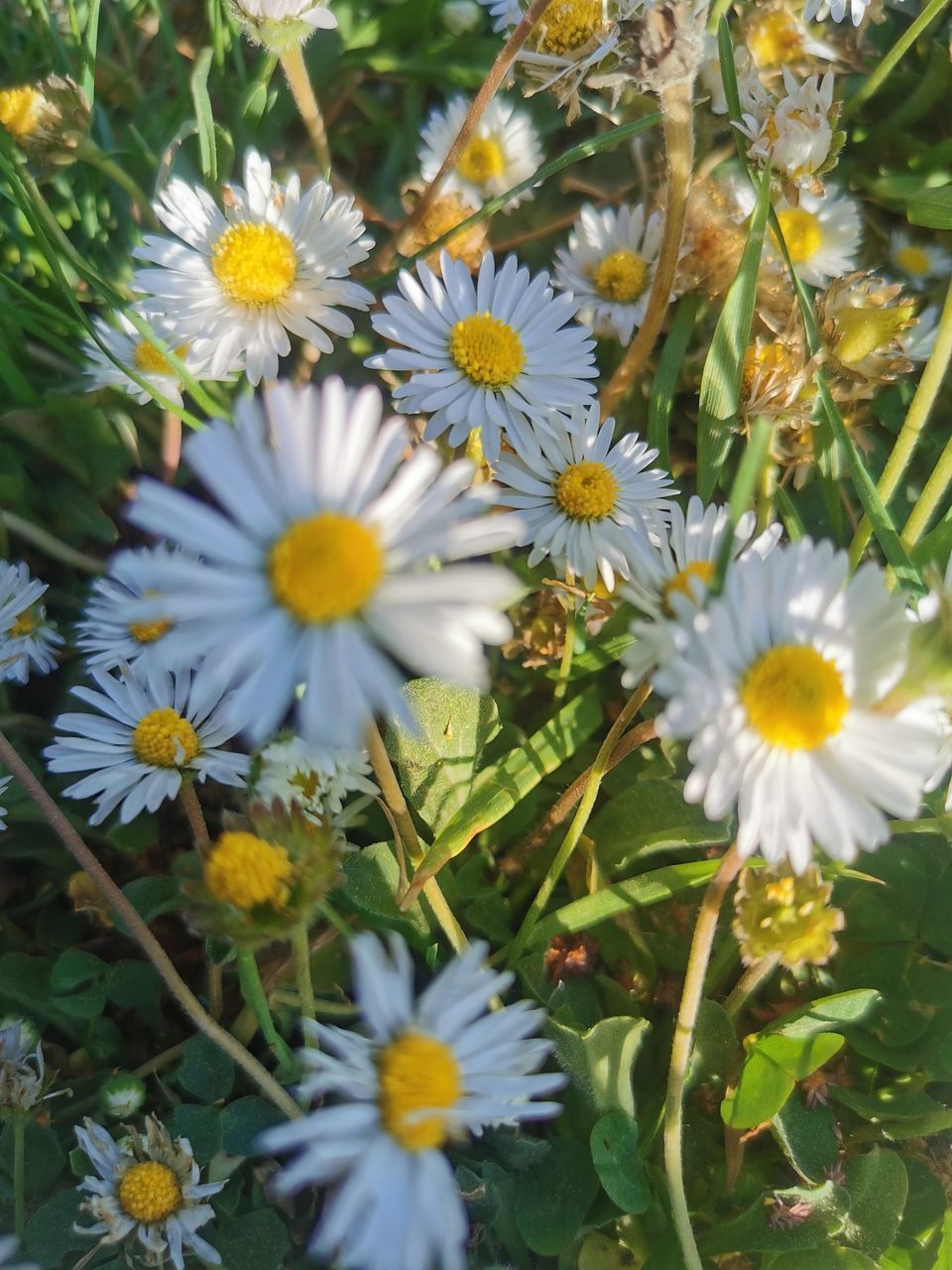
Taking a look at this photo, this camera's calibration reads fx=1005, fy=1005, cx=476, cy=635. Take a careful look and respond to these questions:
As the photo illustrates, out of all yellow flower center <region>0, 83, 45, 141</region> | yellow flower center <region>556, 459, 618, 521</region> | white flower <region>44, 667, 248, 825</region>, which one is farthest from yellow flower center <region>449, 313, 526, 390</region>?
yellow flower center <region>0, 83, 45, 141</region>

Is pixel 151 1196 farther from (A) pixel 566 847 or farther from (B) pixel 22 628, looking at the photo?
(B) pixel 22 628

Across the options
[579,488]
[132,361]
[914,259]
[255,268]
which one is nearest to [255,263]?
[255,268]

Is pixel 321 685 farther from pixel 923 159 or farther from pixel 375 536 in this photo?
pixel 923 159

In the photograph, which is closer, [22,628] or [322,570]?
[322,570]

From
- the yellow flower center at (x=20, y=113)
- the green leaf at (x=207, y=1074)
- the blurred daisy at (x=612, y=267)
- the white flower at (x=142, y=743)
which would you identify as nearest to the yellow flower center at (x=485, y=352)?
the blurred daisy at (x=612, y=267)

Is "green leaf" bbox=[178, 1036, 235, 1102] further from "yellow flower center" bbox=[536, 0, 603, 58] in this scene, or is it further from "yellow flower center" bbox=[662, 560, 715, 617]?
"yellow flower center" bbox=[536, 0, 603, 58]

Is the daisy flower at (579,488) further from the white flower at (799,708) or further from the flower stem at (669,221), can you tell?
the white flower at (799,708)
